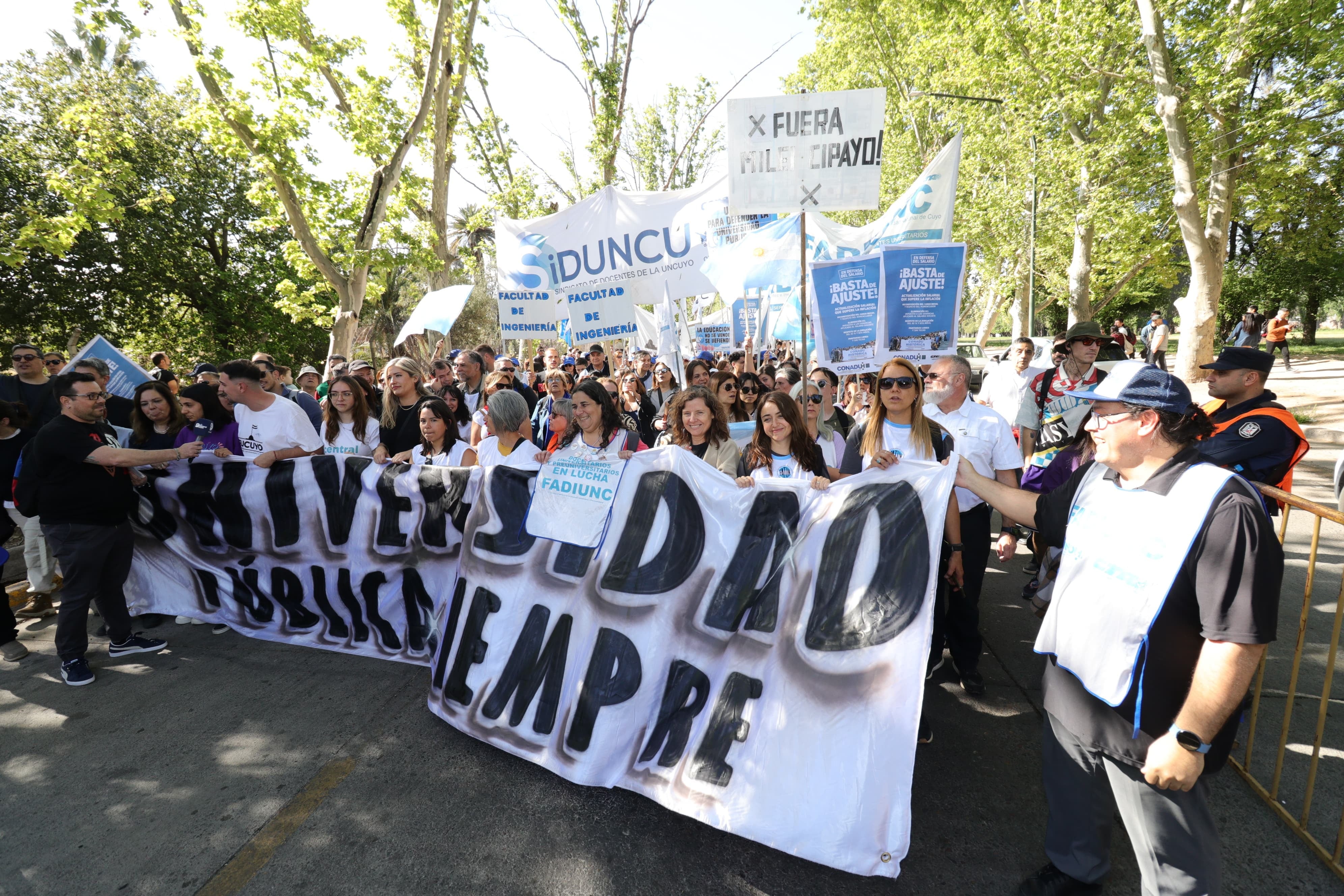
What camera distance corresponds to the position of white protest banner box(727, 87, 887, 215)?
4805 mm

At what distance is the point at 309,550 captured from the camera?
4.35 meters

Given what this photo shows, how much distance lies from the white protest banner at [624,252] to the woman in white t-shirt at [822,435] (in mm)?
1609

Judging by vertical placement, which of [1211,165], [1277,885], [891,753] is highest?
[1211,165]

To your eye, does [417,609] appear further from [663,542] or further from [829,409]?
[829,409]

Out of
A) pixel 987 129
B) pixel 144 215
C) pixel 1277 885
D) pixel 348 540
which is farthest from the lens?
pixel 144 215

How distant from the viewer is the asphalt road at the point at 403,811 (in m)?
2.37

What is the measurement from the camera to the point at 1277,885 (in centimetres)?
224

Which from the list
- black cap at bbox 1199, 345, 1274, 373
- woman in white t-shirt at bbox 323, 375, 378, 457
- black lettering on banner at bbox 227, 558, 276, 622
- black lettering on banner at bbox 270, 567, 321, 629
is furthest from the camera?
woman in white t-shirt at bbox 323, 375, 378, 457

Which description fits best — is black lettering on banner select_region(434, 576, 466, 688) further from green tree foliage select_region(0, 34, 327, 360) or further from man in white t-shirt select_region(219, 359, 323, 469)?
green tree foliage select_region(0, 34, 327, 360)

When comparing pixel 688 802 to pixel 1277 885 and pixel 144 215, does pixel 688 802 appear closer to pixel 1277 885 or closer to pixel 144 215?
pixel 1277 885

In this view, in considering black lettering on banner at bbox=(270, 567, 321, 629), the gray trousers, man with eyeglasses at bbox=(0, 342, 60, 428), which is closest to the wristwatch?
the gray trousers

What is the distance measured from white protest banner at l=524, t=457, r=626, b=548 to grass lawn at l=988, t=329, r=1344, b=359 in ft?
53.7

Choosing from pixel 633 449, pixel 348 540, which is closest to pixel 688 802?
pixel 633 449

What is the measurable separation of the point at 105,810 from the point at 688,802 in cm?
255
